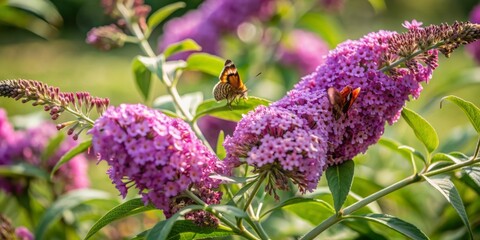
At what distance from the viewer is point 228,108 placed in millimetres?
1573

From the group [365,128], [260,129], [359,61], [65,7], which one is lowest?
[260,129]

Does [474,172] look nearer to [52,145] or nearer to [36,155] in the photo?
[52,145]

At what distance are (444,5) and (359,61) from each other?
9.70 m

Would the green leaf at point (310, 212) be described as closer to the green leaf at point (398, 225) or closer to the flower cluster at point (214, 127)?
the green leaf at point (398, 225)

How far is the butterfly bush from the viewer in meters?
1.25

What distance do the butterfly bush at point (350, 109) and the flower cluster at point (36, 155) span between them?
1.06 m

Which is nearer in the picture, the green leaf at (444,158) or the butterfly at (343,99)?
the butterfly at (343,99)

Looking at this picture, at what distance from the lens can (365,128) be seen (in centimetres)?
138

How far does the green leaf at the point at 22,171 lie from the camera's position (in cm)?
202

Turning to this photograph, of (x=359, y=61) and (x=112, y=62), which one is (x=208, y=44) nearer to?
(x=359, y=61)

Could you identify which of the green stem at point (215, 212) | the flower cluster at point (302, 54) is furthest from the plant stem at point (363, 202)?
the flower cluster at point (302, 54)

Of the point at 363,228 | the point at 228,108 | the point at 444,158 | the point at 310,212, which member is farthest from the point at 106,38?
the point at 444,158

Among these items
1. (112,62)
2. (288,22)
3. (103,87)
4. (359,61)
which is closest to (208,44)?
(288,22)

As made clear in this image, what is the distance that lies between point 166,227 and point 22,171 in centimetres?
105
